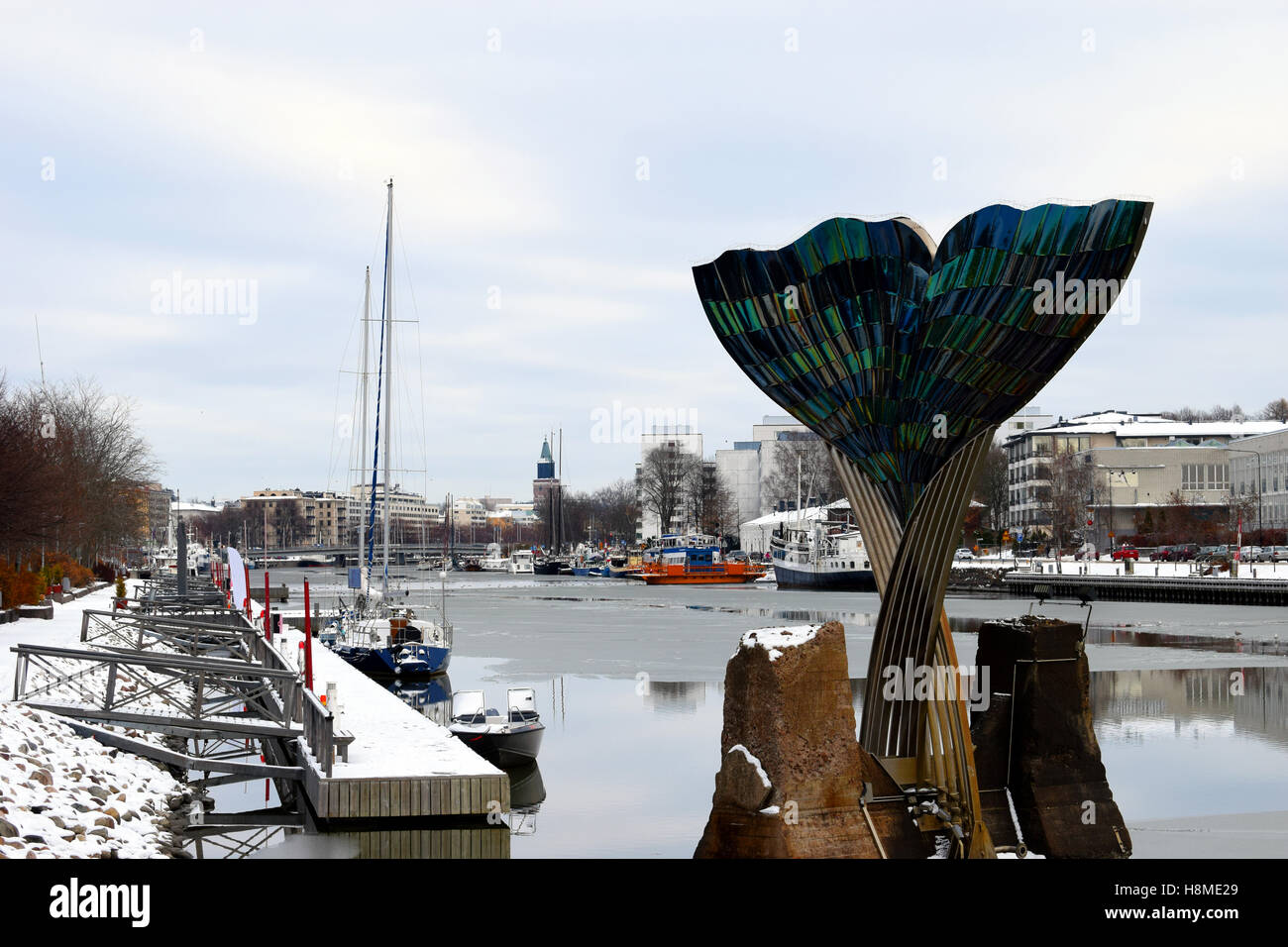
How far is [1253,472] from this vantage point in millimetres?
111312

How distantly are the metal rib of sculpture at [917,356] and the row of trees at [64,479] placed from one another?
2540 centimetres

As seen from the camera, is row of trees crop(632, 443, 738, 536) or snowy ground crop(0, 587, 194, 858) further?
row of trees crop(632, 443, 738, 536)

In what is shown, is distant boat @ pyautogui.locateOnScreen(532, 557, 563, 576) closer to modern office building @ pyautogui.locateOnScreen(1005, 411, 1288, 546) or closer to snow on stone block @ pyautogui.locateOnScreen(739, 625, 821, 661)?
modern office building @ pyautogui.locateOnScreen(1005, 411, 1288, 546)

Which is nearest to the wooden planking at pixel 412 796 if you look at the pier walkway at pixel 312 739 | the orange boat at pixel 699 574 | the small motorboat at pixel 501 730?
the pier walkway at pixel 312 739

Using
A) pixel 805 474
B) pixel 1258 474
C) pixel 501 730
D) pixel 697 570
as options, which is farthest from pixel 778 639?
pixel 805 474

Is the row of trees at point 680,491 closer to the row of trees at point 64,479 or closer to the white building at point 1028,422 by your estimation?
the white building at point 1028,422

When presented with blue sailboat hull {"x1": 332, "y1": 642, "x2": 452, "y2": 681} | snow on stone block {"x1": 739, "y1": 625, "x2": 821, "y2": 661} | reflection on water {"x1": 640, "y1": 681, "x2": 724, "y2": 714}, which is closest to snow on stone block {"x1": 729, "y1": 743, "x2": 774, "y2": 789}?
snow on stone block {"x1": 739, "y1": 625, "x2": 821, "y2": 661}

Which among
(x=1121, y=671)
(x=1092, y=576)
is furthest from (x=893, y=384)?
(x=1092, y=576)

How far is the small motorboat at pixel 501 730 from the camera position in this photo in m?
23.2

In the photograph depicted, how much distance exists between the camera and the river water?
19.1 meters

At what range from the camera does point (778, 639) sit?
37.0ft

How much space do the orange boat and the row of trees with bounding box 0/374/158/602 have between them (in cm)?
4332

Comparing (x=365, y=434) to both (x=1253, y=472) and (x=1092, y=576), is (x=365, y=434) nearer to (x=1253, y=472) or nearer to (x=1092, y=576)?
(x=1092, y=576)
